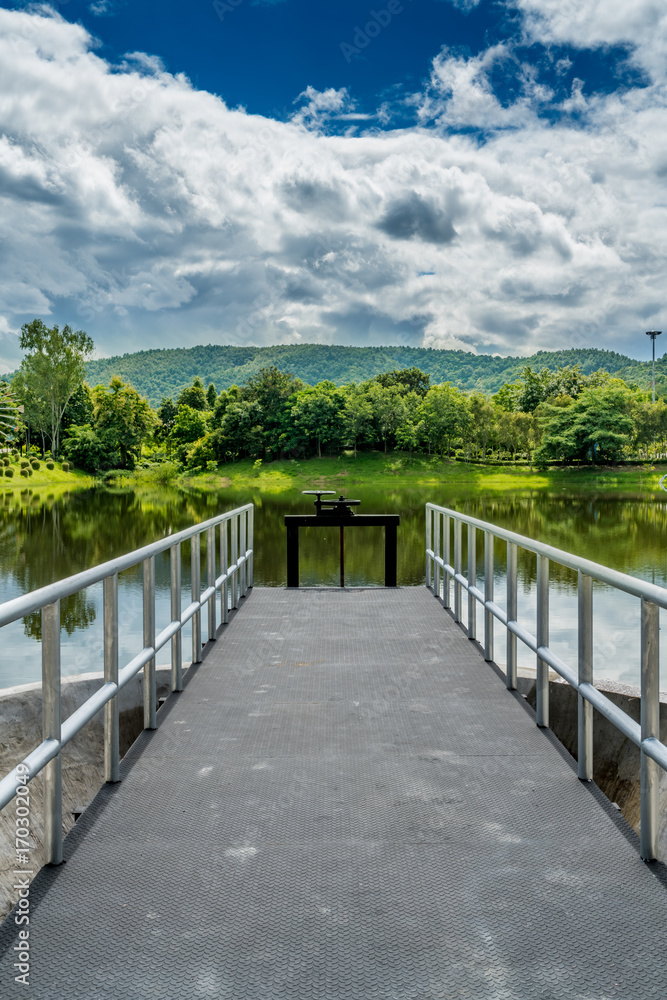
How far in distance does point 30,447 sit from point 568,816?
81941 millimetres

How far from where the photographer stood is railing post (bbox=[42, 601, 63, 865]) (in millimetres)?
2590

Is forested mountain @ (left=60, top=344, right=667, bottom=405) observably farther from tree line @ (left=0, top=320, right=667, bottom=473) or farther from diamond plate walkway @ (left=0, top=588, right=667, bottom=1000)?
diamond plate walkway @ (left=0, top=588, right=667, bottom=1000)

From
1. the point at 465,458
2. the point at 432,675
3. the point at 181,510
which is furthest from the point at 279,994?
the point at 465,458

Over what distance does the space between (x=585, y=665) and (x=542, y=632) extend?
2.33 feet

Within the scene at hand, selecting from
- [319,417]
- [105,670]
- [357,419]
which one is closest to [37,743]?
[105,670]

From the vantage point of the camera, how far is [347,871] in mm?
2570

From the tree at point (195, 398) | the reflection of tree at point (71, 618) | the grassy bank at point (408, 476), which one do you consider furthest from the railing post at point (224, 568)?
the tree at point (195, 398)

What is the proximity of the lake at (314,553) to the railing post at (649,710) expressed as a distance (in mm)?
6628

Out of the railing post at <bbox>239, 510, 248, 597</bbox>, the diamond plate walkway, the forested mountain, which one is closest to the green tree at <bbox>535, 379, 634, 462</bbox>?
the railing post at <bbox>239, 510, 248, 597</bbox>

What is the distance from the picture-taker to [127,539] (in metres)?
29.3

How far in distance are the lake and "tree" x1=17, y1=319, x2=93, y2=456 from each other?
25045mm

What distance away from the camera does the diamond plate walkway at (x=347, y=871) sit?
205 centimetres

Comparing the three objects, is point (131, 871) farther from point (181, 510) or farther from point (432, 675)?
point (181, 510)

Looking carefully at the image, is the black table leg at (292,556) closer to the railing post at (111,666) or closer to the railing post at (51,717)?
the railing post at (111,666)
